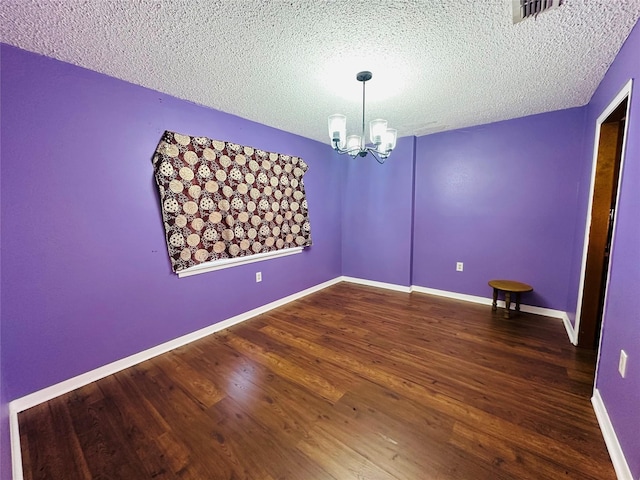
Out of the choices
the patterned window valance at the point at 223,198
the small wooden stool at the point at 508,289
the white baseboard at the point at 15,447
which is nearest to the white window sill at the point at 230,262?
the patterned window valance at the point at 223,198

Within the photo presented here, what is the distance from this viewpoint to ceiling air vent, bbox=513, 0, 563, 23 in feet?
3.94

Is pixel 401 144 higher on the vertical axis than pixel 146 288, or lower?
higher

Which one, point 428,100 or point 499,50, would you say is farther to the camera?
point 428,100

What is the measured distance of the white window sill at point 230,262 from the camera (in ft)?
7.70

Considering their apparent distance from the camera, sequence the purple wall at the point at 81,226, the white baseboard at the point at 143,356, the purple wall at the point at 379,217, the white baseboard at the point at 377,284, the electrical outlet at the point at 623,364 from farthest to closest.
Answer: the white baseboard at the point at 377,284 < the purple wall at the point at 379,217 < the purple wall at the point at 81,226 < the white baseboard at the point at 143,356 < the electrical outlet at the point at 623,364

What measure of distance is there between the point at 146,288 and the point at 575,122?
4.48 metres

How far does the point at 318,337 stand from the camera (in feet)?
7.95

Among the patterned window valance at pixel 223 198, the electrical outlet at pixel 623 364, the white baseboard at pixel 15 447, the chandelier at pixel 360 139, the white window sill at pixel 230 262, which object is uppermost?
the chandelier at pixel 360 139

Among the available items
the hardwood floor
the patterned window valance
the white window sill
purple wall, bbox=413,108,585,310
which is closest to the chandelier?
the patterned window valance

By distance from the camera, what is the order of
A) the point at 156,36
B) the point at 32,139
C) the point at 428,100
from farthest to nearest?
the point at 428,100 < the point at 32,139 < the point at 156,36

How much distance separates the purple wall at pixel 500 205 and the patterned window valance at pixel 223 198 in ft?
6.31

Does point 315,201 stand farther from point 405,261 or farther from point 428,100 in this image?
point 428,100

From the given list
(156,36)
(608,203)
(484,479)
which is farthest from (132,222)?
(608,203)

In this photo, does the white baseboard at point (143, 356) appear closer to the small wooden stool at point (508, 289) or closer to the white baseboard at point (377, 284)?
the white baseboard at point (377, 284)
